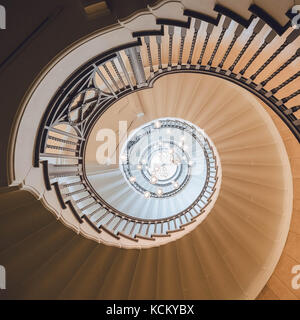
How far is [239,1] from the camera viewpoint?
1.72m

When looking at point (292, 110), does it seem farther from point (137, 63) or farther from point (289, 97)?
point (137, 63)

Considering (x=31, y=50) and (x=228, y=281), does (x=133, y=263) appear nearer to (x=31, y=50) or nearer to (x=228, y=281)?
(x=228, y=281)

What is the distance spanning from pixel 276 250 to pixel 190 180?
592 cm

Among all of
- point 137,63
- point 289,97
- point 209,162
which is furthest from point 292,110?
point 209,162

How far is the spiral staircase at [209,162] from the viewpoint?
6.99 ft

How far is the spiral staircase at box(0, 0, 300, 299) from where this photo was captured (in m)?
2.13

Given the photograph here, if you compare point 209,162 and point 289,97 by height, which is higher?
point 289,97

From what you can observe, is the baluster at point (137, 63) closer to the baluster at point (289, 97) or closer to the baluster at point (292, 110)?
the baluster at point (289, 97)

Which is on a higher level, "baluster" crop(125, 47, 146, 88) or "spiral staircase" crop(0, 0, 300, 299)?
"baluster" crop(125, 47, 146, 88)

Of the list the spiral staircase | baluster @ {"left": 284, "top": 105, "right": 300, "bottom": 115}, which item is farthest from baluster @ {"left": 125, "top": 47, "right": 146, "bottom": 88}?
baluster @ {"left": 284, "top": 105, "right": 300, "bottom": 115}

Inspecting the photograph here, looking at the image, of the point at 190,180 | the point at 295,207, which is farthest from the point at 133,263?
the point at 190,180

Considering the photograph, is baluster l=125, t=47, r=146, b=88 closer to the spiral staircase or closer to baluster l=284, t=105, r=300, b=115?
the spiral staircase

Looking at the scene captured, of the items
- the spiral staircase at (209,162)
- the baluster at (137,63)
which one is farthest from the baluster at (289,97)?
the baluster at (137,63)

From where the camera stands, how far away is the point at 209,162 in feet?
20.9
